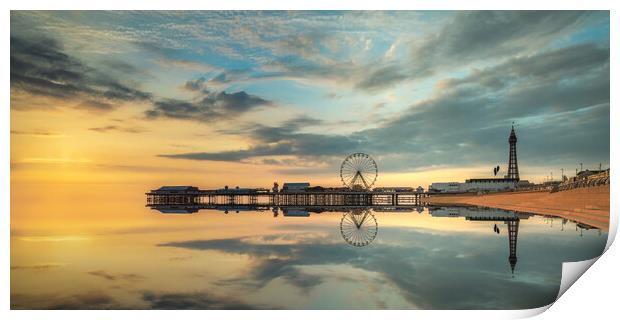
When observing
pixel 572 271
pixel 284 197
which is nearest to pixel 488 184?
Result: pixel 284 197

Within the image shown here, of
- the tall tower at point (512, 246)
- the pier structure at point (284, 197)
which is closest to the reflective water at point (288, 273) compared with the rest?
the tall tower at point (512, 246)

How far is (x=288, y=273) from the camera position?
14.0m

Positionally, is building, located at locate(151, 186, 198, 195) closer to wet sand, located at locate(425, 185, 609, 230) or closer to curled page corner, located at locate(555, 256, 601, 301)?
wet sand, located at locate(425, 185, 609, 230)

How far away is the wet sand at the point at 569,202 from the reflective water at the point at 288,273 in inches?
30.6

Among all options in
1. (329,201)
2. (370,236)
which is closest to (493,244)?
(370,236)

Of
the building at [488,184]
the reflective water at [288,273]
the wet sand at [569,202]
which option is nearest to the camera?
the reflective water at [288,273]

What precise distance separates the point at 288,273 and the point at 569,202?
64.4ft

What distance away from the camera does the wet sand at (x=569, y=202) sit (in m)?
16.5

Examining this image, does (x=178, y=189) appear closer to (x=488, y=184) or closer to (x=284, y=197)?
(x=284, y=197)

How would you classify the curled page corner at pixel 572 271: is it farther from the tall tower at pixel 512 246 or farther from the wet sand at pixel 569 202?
the wet sand at pixel 569 202

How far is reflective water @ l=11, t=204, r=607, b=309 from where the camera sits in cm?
1201

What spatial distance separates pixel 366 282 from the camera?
13.1 m
